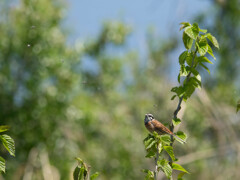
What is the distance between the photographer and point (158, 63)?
21.0 m

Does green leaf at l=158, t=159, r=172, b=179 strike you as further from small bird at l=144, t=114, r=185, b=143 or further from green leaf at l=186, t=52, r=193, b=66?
small bird at l=144, t=114, r=185, b=143

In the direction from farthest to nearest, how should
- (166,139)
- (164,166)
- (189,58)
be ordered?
(189,58)
(166,139)
(164,166)

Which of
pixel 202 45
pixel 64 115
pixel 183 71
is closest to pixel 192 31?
pixel 202 45

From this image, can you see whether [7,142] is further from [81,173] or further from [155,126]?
[155,126]

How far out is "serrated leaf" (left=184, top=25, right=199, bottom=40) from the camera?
3.11 metres

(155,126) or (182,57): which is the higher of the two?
(155,126)

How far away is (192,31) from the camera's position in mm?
3162

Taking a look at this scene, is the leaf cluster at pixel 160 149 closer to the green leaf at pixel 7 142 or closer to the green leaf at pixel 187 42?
the green leaf at pixel 187 42

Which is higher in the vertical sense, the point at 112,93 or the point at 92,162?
the point at 112,93

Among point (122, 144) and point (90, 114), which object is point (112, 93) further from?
point (90, 114)

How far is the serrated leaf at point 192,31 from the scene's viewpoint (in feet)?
10.2

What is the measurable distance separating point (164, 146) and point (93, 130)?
11.4 metres

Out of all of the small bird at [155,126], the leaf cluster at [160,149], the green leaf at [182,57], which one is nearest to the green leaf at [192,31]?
the green leaf at [182,57]

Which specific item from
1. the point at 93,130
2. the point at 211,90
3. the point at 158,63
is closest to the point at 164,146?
the point at 93,130
